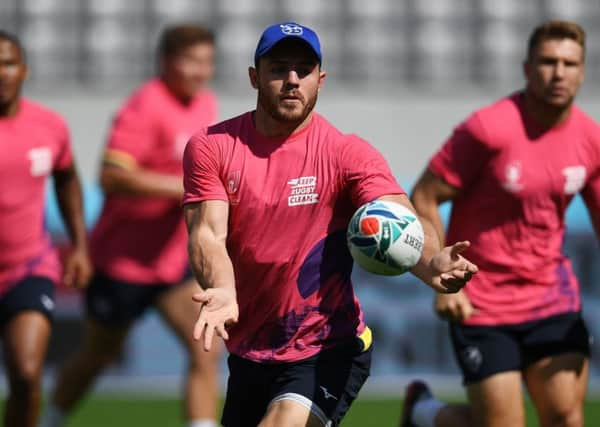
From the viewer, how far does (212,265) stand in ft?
18.5

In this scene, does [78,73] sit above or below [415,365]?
above

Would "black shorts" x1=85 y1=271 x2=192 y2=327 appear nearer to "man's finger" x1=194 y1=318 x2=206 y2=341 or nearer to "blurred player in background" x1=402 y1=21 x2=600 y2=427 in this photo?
"blurred player in background" x1=402 y1=21 x2=600 y2=427

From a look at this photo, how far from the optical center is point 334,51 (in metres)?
18.1

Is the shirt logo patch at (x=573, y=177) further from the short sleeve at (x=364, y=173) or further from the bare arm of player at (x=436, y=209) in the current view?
the short sleeve at (x=364, y=173)

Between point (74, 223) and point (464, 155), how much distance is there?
2.99 m

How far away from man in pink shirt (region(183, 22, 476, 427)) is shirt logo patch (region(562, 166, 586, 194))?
151 centimetres

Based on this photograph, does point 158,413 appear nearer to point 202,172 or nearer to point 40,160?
point 40,160

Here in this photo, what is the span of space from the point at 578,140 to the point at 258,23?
1130 centimetres

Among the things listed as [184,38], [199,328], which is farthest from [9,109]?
[199,328]

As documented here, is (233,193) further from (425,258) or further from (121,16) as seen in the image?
(121,16)

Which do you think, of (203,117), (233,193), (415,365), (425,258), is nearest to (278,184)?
(233,193)

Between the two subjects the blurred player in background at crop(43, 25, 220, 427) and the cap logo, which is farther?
the blurred player in background at crop(43, 25, 220, 427)

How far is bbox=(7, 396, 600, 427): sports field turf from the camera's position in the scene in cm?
1102

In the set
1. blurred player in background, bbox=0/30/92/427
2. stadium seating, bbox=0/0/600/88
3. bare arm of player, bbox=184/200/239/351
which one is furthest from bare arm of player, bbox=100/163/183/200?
stadium seating, bbox=0/0/600/88
